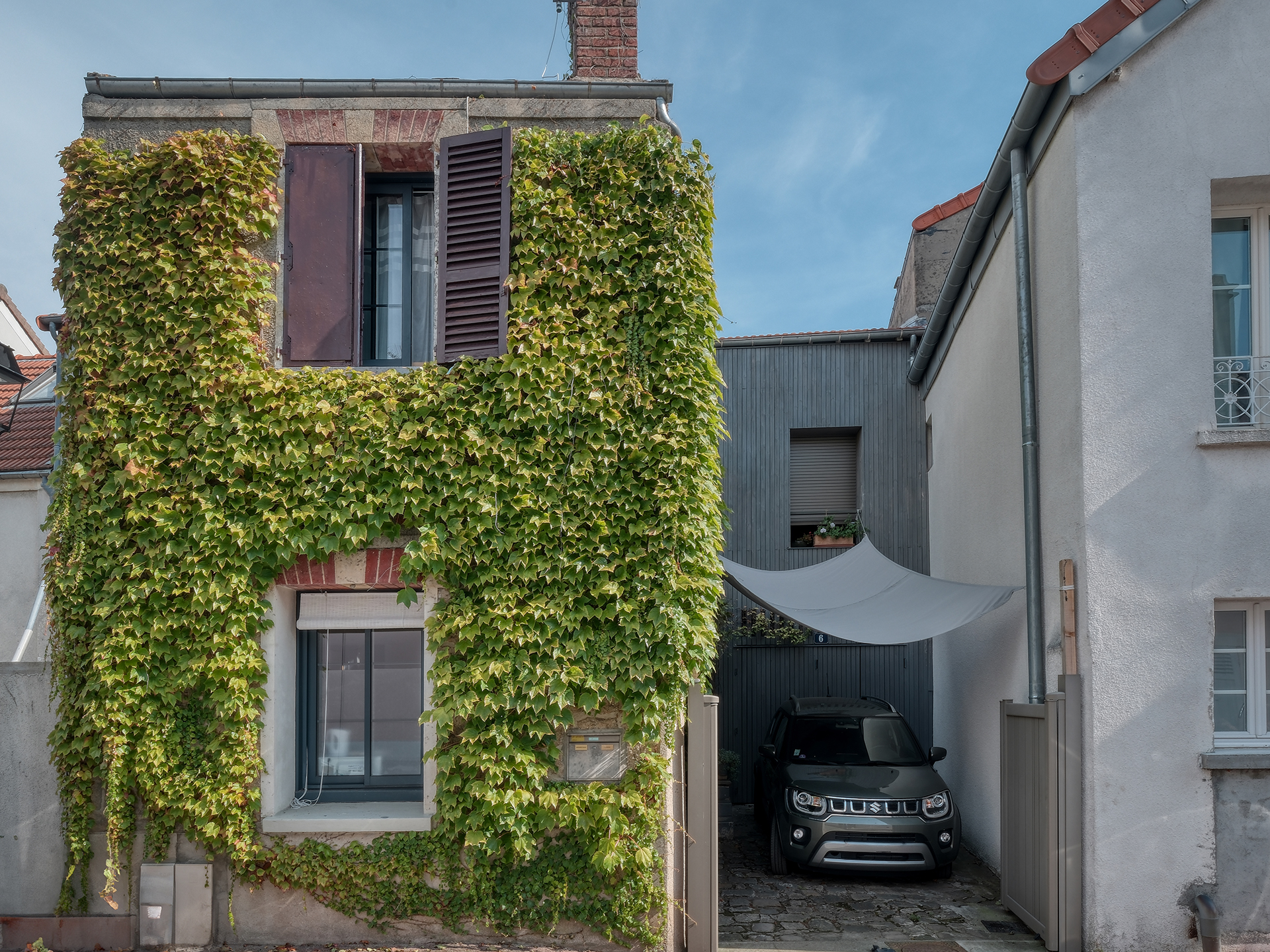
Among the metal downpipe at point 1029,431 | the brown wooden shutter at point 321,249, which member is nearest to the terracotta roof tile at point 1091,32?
the metal downpipe at point 1029,431

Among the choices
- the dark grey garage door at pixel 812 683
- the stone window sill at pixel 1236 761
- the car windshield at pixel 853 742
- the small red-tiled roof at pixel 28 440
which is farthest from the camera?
the dark grey garage door at pixel 812 683

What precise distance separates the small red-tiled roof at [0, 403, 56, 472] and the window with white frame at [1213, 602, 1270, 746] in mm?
8982

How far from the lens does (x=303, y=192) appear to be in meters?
6.40

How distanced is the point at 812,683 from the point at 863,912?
502cm

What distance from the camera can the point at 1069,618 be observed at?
616 centimetres

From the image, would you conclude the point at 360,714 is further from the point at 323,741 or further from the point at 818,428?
Result: the point at 818,428

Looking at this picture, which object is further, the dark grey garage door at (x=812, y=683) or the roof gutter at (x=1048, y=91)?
the dark grey garage door at (x=812, y=683)

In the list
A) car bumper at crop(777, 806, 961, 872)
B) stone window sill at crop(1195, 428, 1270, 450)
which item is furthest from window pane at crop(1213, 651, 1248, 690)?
car bumper at crop(777, 806, 961, 872)

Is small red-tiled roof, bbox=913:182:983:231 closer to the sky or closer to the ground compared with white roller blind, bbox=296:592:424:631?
closer to the sky

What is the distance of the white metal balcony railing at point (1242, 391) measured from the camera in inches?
238

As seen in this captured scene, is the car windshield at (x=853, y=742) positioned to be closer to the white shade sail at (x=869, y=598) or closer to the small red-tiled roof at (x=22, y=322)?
the white shade sail at (x=869, y=598)

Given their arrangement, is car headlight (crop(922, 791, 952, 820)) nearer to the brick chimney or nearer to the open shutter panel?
the open shutter panel

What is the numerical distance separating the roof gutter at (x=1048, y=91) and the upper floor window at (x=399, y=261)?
13.0 feet

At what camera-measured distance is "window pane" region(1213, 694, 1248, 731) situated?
19.5 ft
